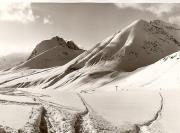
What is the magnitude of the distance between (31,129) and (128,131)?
8881 mm

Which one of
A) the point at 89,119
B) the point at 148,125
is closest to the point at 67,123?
the point at 89,119

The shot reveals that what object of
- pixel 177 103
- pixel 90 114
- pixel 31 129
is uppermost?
pixel 31 129

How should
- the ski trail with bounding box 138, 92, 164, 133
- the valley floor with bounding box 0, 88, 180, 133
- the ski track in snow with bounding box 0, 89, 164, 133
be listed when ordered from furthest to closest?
the ski trail with bounding box 138, 92, 164, 133 < the valley floor with bounding box 0, 88, 180, 133 < the ski track in snow with bounding box 0, 89, 164, 133

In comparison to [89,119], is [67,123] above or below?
above

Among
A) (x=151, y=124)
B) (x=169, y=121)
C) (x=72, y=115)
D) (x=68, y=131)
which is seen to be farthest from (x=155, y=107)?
(x=68, y=131)

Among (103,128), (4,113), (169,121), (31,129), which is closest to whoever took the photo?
(31,129)

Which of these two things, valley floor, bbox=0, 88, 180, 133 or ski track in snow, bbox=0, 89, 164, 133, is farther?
valley floor, bbox=0, 88, 180, 133

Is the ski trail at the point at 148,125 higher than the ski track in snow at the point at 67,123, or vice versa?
the ski track in snow at the point at 67,123

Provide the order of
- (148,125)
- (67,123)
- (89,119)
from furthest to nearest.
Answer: (148,125), (89,119), (67,123)

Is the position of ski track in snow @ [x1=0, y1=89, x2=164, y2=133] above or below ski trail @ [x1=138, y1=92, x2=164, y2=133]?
above

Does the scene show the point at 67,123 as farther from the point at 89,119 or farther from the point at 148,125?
the point at 148,125

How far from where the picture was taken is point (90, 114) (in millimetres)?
36031

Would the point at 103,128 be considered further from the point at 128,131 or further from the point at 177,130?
the point at 177,130

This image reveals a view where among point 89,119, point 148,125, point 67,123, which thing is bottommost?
point 148,125
